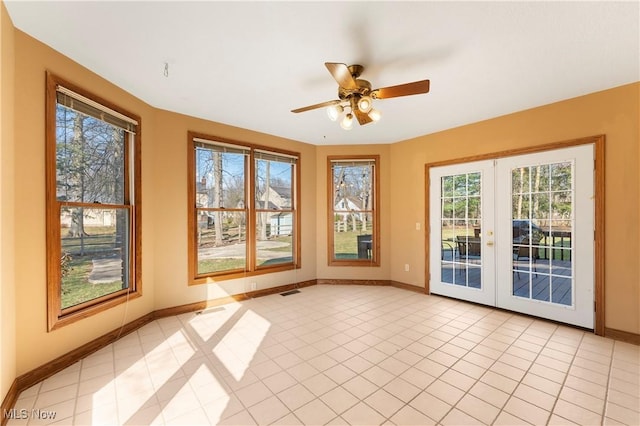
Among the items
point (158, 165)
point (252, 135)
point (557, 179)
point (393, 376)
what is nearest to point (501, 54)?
point (557, 179)

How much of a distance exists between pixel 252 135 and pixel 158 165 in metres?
1.50

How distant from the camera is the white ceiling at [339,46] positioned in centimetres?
189

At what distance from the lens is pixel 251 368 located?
8.10ft

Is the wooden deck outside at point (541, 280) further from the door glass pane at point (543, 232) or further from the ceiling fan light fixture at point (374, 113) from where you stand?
the ceiling fan light fixture at point (374, 113)

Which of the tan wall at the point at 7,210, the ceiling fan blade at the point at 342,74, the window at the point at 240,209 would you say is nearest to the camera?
the tan wall at the point at 7,210

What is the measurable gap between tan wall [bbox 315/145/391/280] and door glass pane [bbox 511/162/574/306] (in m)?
2.05

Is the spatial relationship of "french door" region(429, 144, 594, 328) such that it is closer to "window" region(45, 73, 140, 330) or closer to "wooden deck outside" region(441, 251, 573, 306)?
"wooden deck outside" region(441, 251, 573, 306)

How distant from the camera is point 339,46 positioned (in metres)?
2.26

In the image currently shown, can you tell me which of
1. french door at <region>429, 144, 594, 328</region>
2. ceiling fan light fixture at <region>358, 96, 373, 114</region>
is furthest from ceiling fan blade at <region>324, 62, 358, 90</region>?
french door at <region>429, 144, 594, 328</region>

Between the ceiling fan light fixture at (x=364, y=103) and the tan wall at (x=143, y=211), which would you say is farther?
the ceiling fan light fixture at (x=364, y=103)

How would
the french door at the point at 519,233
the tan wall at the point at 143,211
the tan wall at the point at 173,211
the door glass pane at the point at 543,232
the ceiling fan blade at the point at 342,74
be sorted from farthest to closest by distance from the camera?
1. the tan wall at the point at 173,211
2. the door glass pane at the point at 543,232
3. the french door at the point at 519,233
4. the tan wall at the point at 143,211
5. the ceiling fan blade at the point at 342,74

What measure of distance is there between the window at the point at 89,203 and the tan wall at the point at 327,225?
3.01 m

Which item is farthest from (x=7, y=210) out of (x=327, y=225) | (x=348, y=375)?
(x=327, y=225)

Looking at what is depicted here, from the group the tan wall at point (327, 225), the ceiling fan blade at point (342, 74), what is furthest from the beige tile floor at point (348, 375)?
the ceiling fan blade at point (342, 74)
